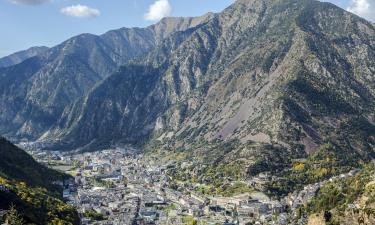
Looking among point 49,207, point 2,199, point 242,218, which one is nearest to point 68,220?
point 49,207

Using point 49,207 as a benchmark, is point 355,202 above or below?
above

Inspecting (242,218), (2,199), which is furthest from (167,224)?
(2,199)

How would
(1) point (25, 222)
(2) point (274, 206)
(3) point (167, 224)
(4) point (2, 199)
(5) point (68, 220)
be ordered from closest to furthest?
(1) point (25, 222) → (4) point (2, 199) → (5) point (68, 220) → (3) point (167, 224) → (2) point (274, 206)

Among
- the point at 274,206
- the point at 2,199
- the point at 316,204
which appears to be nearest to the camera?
the point at 2,199

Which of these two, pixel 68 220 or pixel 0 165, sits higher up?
pixel 0 165

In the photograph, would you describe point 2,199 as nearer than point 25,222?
No

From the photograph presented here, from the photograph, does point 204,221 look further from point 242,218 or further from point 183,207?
point 183,207

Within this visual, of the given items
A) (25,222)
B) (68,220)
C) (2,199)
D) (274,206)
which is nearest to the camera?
(25,222)

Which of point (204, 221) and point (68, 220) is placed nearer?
point (68, 220)

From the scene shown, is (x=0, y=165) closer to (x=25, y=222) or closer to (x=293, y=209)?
(x=25, y=222)
